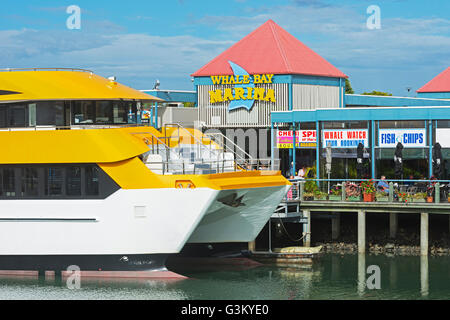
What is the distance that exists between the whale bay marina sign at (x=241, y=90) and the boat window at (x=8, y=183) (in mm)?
20613

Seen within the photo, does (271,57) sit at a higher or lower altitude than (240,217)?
higher

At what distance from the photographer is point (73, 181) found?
93.2 feet

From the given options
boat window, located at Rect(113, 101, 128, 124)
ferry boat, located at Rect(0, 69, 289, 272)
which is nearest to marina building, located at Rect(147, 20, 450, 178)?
ferry boat, located at Rect(0, 69, 289, 272)

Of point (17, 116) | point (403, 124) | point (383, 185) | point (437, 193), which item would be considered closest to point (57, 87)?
point (17, 116)

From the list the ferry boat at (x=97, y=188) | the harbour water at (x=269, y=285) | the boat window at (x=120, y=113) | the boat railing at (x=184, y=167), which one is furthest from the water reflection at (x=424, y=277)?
the boat window at (x=120, y=113)

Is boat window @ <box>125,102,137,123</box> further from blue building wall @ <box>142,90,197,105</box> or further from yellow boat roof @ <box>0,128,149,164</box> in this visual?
blue building wall @ <box>142,90,197,105</box>

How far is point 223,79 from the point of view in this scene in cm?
4838

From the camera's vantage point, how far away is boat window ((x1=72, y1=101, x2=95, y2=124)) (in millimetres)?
29562

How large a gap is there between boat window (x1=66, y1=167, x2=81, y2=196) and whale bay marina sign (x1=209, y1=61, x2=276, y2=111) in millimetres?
20212

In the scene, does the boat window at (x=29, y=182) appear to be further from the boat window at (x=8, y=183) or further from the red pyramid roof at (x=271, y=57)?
the red pyramid roof at (x=271, y=57)

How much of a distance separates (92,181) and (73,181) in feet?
2.19

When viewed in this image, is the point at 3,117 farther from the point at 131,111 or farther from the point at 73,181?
the point at 131,111
